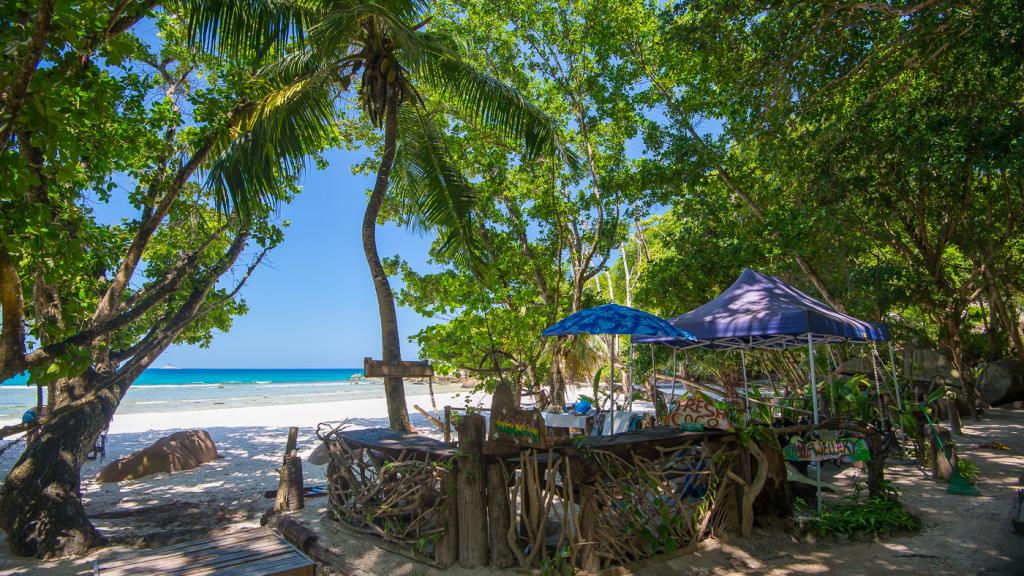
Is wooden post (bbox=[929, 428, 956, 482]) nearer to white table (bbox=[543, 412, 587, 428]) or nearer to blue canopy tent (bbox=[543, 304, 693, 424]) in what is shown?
blue canopy tent (bbox=[543, 304, 693, 424])

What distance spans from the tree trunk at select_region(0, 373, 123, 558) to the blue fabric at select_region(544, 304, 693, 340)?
18.2 feet

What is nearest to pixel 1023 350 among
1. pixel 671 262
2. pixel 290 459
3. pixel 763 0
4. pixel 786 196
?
pixel 786 196

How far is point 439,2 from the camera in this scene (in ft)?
40.9

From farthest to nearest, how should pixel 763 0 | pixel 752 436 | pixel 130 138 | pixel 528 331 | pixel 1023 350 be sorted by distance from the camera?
pixel 1023 350
pixel 528 331
pixel 763 0
pixel 130 138
pixel 752 436

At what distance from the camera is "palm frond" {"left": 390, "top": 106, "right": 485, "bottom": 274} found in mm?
8289

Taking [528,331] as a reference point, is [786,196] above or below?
above

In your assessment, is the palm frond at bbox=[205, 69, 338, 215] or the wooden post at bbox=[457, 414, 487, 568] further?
the palm frond at bbox=[205, 69, 338, 215]

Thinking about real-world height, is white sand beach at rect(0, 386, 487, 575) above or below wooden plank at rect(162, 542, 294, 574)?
below

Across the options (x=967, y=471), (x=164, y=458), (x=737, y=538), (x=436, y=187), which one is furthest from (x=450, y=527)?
(x=164, y=458)

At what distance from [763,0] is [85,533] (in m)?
10.2

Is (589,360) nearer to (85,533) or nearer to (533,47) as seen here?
(533,47)

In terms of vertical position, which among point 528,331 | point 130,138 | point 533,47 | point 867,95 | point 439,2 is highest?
point 439,2

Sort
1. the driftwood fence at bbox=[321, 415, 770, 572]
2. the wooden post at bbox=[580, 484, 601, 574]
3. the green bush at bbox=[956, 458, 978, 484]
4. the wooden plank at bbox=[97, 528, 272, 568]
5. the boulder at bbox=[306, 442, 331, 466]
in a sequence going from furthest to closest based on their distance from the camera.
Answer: the boulder at bbox=[306, 442, 331, 466], the green bush at bbox=[956, 458, 978, 484], the driftwood fence at bbox=[321, 415, 770, 572], the wooden post at bbox=[580, 484, 601, 574], the wooden plank at bbox=[97, 528, 272, 568]

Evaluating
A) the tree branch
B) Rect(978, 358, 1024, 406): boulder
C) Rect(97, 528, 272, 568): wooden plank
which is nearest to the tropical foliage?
the tree branch
